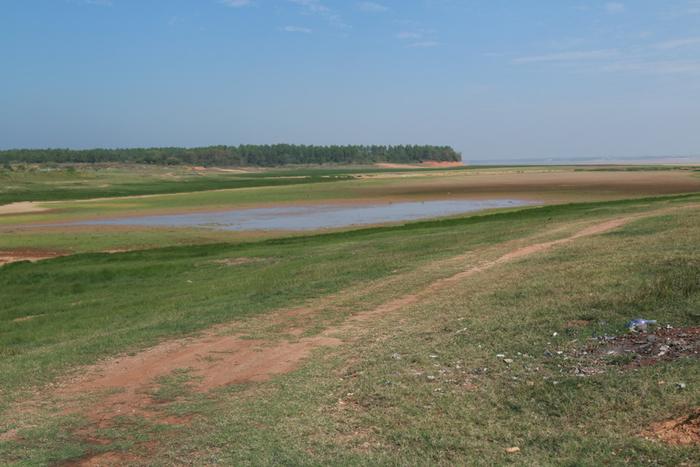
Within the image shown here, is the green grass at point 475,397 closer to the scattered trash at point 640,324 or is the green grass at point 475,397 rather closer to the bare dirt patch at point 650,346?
the scattered trash at point 640,324

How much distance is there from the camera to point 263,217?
52.1 meters

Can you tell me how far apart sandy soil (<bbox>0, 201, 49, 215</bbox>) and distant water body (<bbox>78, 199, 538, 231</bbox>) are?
14.1 m

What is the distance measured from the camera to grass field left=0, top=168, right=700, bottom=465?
7117 mm

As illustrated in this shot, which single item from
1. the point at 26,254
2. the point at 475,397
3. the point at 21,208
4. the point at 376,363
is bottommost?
the point at 26,254

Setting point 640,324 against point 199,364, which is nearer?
point 640,324

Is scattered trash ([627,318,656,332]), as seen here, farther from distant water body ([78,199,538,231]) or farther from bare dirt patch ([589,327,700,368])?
distant water body ([78,199,538,231])

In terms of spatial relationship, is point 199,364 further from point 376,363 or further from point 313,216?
point 313,216

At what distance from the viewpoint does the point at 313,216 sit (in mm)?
Result: 52125

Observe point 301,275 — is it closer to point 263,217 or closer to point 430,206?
point 263,217

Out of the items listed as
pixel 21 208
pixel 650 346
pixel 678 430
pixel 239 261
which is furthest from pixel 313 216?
pixel 678 430

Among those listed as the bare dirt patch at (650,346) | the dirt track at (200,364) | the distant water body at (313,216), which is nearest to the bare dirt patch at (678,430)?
the bare dirt patch at (650,346)

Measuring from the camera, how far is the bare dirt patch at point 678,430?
6.26 m

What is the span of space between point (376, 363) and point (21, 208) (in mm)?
62338

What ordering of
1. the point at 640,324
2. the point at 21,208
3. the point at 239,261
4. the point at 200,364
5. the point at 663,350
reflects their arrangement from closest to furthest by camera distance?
the point at 663,350 → the point at 640,324 → the point at 200,364 → the point at 239,261 → the point at 21,208
